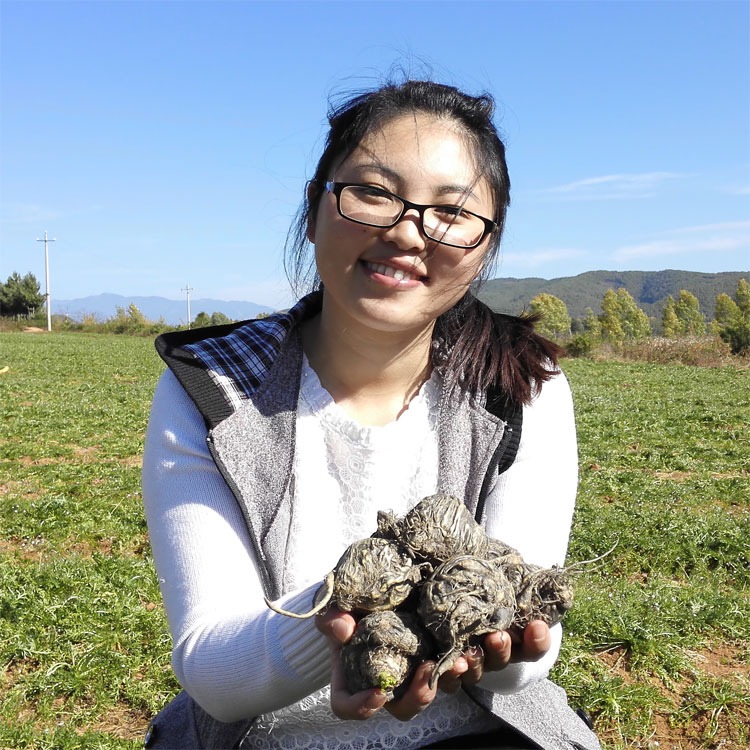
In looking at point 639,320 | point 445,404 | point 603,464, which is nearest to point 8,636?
point 445,404

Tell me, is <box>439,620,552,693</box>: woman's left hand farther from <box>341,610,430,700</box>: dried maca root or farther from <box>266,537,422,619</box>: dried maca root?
<box>266,537,422,619</box>: dried maca root

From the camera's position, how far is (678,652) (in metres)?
4.27

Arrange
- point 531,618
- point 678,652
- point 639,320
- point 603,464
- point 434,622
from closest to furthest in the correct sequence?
point 434,622
point 531,618
point 678,652
point 603,464
point 639,320

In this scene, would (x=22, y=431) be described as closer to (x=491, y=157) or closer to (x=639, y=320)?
(x=491, y=157)

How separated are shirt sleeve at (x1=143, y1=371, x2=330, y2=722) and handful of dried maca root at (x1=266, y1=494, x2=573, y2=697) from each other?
0.62ft

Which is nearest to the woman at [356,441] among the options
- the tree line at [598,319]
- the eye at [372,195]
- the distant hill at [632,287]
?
the eye at [372,195]

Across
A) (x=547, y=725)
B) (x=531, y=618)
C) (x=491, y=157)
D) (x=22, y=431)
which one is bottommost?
(x=22, y=431)

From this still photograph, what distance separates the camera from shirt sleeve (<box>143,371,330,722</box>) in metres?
1.80

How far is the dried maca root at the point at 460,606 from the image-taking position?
1532 millimetres

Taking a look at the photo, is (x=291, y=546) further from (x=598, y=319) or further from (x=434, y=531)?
(x=598, y=319)

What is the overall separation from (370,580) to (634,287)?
183 metres

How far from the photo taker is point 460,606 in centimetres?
153

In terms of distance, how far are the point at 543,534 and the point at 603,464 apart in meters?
7.46

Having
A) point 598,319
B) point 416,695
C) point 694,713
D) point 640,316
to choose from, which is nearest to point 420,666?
point 416,695
